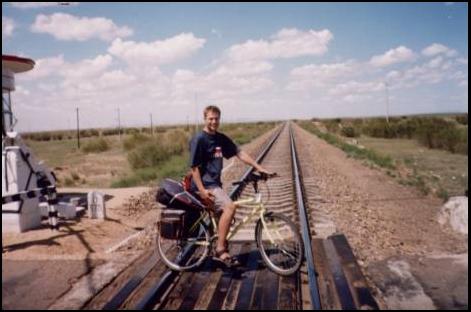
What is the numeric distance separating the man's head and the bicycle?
29.9 inches

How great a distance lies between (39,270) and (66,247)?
→ 4.10ft

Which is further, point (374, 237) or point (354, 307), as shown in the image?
point (374, 237)

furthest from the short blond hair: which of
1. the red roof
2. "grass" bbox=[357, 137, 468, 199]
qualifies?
"grass" bbox=[357, 137, 468, 199]

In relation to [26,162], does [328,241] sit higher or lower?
lower

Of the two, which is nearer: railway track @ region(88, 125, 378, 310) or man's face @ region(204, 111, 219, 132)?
railway track @ region(88, 125, 378, 310)

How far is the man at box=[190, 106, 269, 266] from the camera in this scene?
588 cm

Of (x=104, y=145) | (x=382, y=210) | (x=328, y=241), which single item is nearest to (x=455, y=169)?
(x=382, y=210)

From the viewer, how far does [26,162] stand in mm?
8953

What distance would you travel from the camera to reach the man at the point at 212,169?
232 inches

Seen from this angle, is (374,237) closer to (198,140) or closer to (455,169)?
(198,140)

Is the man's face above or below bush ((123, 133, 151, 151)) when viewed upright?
above

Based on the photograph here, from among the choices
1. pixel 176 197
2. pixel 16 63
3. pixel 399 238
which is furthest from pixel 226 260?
pixel 16 63

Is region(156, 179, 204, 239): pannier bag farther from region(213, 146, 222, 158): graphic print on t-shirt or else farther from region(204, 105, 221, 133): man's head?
region(204, 105, 221, 133): man's head

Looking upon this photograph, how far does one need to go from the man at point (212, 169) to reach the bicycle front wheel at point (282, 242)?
438 millimetres
